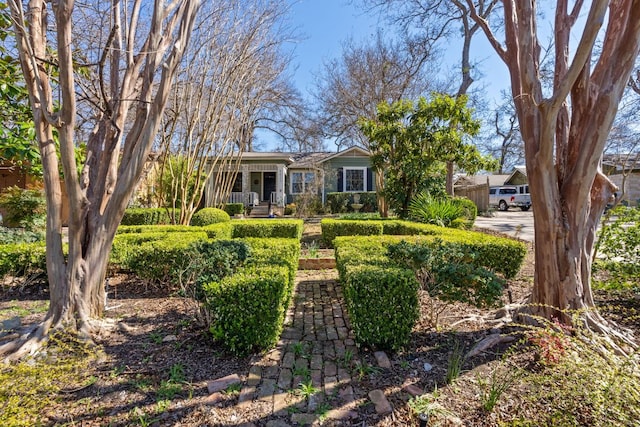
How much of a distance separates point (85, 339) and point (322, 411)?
7.72ft

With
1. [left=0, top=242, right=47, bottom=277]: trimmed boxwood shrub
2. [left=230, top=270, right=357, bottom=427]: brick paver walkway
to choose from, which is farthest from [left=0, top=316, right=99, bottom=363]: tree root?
[left=0, top=242, right=47, bottom=277]: trimmed boxwood shrub

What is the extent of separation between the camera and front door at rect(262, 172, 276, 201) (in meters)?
20.8

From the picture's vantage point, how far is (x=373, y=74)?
49.1 feet

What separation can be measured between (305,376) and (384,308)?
90 centimetres

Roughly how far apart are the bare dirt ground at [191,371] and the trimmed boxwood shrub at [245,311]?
6.5 inches

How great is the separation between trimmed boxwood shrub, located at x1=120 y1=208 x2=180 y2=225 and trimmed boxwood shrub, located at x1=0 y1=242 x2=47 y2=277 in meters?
6.55

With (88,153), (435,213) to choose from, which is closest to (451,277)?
(88,153)

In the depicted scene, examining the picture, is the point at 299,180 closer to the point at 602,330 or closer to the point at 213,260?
the point at 213,260

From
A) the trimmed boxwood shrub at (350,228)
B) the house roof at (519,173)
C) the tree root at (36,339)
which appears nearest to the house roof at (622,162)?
the trimmed boxwood shrub at (350,228)

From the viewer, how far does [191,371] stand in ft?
8.05

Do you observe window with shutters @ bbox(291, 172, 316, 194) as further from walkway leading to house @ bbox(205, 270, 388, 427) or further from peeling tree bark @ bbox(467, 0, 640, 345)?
peeling tree bark @ bbox(467, 0, 640, 345)

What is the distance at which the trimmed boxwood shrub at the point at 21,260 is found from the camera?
14.1 ft

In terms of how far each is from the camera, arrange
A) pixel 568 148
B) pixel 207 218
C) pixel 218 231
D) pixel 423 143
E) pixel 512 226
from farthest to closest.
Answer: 1. pixel 512 226
2. pixel 423 143
3. pixel 207 218
4. pixel 218 231
5. pixel 568 148

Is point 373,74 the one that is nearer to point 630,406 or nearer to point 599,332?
point 599,332
